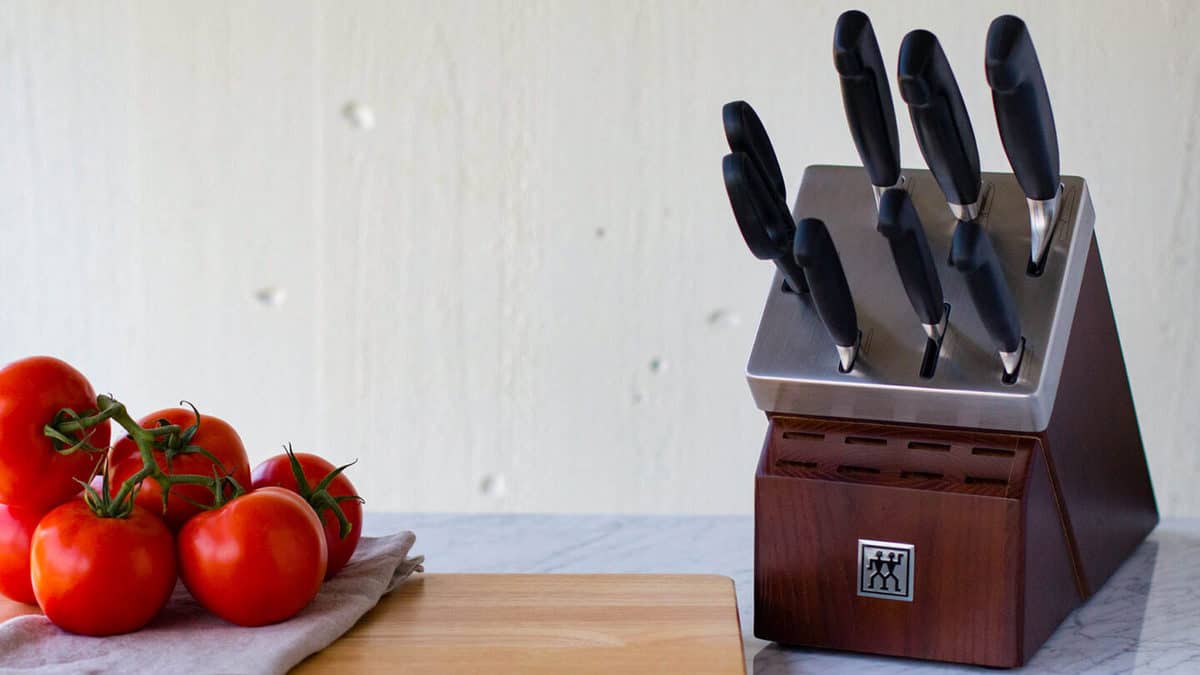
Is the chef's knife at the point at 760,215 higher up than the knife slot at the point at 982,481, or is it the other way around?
the chef's knife at the point at 760,215

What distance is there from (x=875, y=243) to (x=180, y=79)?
71 centimetres

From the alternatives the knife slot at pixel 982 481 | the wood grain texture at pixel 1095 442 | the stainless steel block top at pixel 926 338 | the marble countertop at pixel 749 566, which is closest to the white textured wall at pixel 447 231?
the marble countertop at pixel 749 566

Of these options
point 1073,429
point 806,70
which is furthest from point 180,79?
point 1073,429

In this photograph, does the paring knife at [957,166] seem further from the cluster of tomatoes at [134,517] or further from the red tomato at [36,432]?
the red tomato at [36,432]

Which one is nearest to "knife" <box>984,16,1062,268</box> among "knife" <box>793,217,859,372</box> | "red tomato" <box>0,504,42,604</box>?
"knife" <box>793,217,859,372</box>

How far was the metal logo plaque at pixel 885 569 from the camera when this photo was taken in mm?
Result: 681

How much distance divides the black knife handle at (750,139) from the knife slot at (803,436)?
0.13m

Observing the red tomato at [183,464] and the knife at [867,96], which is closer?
the knife at [867,96]

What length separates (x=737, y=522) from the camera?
1.05m

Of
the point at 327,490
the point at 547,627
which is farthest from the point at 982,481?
the point at 327,490

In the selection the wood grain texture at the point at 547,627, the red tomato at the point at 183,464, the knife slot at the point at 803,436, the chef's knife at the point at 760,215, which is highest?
the chef's knife at the point at 760,215

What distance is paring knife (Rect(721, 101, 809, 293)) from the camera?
2.10 feet

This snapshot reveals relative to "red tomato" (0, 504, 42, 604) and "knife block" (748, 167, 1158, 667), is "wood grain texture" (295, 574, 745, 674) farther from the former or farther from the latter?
"red tomato" (0, 504, 42, 604)

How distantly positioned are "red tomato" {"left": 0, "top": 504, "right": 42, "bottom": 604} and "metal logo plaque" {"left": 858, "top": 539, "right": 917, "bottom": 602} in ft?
1.52
